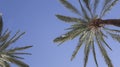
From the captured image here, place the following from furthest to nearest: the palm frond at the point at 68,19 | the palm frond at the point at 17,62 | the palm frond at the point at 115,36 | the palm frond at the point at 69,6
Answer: the palm frond at the point at 17,62 → the palm frond at the point at 69,6 → the palm frond at the point at 115,36 → the palm frond at the point at 68,19

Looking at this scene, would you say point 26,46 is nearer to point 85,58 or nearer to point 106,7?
point 85,58

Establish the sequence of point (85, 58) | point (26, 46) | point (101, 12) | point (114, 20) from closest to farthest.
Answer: point (114, 20)
point (101, 12)
point (85, 58)
point (26, 46)

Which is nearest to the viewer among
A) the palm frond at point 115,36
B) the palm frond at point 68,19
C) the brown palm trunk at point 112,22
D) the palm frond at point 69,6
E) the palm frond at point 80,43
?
the brown palm trunk at point 112,22

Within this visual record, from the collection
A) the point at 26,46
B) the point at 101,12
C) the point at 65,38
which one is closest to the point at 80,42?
the point at 65,38

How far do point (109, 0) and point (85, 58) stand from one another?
651cm

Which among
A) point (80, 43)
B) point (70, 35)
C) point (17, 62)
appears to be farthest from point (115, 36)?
point (17, 62)

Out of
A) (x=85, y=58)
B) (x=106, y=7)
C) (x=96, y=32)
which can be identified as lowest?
(x=85, y=58)

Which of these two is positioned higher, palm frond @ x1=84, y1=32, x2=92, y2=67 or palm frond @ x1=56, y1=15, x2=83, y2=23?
palm frond @ x1=56, y1=15, x2=83, y2=23

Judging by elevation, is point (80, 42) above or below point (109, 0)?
below

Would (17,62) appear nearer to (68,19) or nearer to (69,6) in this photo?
(68,19)

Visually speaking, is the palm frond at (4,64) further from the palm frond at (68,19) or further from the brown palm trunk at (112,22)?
A: the brown palm trunk at (112,22)

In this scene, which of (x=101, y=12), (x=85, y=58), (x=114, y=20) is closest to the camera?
(x=114, y=20)

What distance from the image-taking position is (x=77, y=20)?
32375 mm

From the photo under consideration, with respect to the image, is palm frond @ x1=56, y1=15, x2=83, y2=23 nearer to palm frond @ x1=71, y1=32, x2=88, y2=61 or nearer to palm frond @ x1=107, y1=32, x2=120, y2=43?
palm frond @ x1=71, y1=32, x2=88, y2=61
